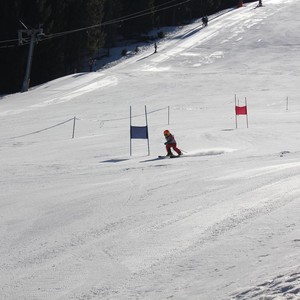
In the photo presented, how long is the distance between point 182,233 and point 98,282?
1.97 m

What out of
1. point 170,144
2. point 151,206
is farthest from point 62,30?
point 151,206

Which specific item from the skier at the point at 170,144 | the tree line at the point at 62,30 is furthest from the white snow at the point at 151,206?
the tree line at the point at 62,30

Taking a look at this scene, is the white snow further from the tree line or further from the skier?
the tree line

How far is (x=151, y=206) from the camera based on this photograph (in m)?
11.2

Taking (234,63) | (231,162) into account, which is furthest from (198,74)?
(231,162)

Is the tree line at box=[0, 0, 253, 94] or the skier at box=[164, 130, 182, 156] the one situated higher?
the tree line at box=[0, 0, 253, 94]

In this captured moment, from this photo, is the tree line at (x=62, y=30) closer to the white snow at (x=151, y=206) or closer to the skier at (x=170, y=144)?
the white snow at (x=151, y=206)

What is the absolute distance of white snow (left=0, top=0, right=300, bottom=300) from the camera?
24.3 feet

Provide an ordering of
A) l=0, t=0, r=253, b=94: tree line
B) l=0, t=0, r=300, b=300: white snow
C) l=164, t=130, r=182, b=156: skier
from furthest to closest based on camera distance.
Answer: l=0, t=0, r=253, b=94: tree line
l=164, t=130, r=182, b=156: skier
l=0, t=0, r=300, b=300: white snow

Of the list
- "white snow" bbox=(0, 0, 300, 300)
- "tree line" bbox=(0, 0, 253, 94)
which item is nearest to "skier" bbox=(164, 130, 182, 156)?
"white snow" bbox=(0, 0, 300, 300)

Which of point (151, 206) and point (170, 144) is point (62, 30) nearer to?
point (170, 144)

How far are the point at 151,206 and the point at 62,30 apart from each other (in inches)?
1809

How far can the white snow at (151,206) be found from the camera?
7.41m

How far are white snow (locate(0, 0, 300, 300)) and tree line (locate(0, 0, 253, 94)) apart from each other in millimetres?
17049
